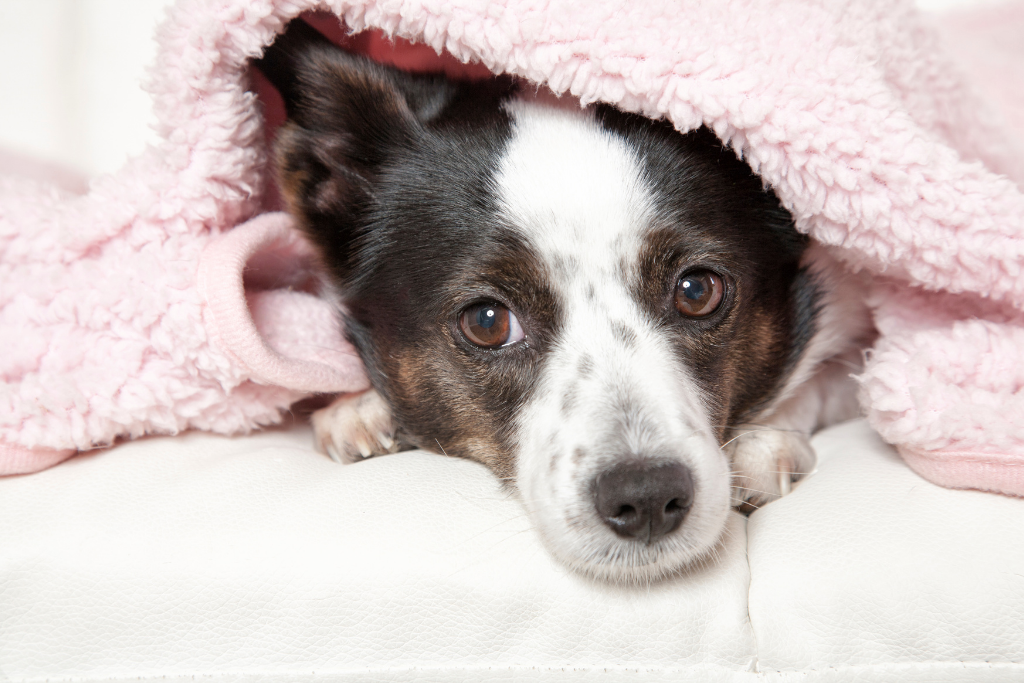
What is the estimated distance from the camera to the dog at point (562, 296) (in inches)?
51.3

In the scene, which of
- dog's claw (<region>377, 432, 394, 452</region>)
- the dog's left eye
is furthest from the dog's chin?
dog's claw (<region>377, 432, 394, 452</region>)

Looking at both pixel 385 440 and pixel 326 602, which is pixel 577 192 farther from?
pixel 326 602

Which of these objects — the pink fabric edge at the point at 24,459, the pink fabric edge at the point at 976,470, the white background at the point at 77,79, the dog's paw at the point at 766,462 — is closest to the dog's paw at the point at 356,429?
the pink fabric edge at the point at 24,459

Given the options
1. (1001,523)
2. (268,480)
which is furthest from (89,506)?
(1001,523)

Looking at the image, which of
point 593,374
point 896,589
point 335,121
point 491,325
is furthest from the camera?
point 335,121

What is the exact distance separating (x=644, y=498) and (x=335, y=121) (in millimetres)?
1091

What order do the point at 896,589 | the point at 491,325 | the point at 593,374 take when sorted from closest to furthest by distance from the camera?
the point at 896,589
the point at 593,374
the point at 491,325

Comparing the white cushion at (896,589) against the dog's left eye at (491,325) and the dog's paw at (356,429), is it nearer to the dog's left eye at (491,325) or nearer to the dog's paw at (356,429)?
the dog's left eye at (491,325)

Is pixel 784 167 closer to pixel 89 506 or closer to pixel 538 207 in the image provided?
pixel 538 207

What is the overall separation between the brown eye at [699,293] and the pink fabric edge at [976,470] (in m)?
0.48

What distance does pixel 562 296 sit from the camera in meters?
1.46


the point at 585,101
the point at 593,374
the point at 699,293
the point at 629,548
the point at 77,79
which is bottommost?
the point at 77,79

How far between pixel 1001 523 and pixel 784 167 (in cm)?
74

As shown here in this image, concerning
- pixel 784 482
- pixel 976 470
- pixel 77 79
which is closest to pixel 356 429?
pixel 784 482
